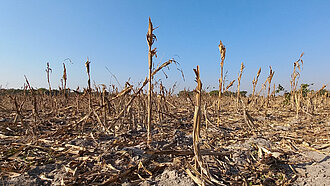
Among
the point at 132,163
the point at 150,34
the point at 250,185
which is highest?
the point at 150,34

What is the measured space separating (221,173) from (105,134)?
191cm

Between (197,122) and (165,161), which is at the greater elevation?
(197,122)

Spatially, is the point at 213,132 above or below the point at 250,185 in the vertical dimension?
above

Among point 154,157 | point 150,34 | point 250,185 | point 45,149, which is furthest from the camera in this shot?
point 45,149

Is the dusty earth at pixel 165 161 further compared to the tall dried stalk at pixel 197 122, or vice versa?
the dusty earth at pixel 165 161

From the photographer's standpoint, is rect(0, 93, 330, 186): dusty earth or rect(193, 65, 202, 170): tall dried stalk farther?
rect(0, 93, 330, 186): dusty earth

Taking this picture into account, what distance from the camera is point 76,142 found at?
2.41m

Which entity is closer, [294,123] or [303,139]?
[303,139]

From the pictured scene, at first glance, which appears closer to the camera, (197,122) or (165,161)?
(197,122)

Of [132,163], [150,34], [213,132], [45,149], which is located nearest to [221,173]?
[132,163]

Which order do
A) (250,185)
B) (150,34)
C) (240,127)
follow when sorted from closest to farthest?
(250,185) → (150,34) → (240,127)

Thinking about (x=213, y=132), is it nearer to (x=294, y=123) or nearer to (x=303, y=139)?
(x=303, y=139)

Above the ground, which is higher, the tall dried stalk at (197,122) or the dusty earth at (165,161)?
the tall dried stalk at (197,122)

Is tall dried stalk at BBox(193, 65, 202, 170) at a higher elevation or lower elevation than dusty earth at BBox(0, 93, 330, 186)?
higher
